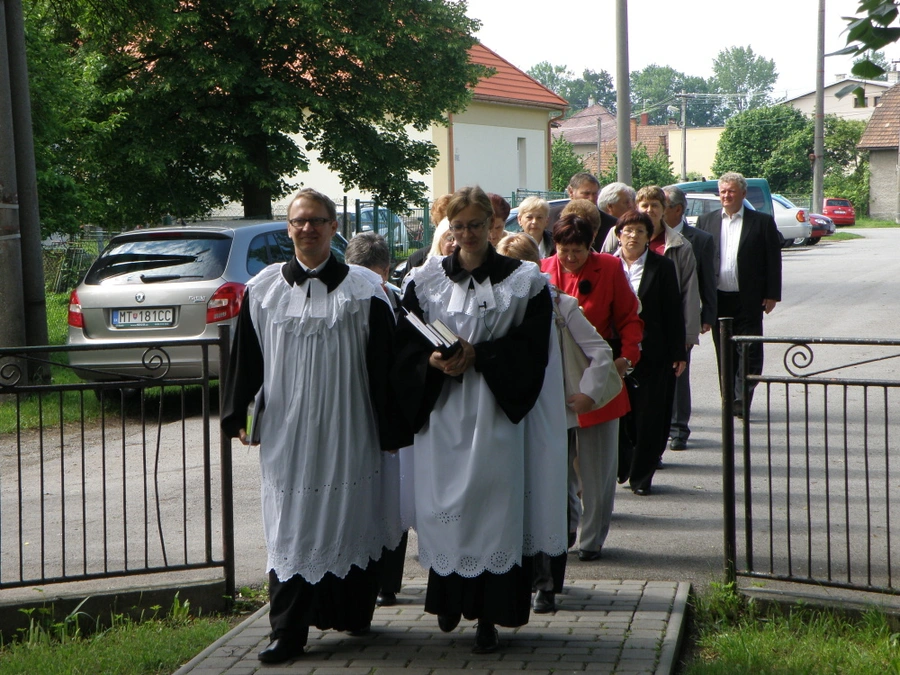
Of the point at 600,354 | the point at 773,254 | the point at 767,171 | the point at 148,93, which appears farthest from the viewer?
the point at 767,171

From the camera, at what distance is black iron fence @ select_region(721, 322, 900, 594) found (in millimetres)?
5078

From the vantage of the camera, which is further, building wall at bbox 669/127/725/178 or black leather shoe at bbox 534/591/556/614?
building wall at bbox 669/127/725/178

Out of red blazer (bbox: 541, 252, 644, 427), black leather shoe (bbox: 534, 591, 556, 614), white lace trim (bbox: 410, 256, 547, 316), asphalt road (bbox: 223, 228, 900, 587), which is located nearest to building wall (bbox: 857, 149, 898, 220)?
asphalt road (bbox: 223, 228, 900, 587)

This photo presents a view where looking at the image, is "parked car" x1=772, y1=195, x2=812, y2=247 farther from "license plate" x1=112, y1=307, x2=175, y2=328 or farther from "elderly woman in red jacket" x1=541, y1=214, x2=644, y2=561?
"elderly woman in red jacket" x1=541, y1=214, x2=644, y2=561

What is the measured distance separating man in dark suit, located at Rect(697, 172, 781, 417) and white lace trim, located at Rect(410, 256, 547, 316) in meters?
4.93

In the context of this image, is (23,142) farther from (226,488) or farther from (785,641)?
(785,641)

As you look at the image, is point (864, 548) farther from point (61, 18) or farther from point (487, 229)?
point (61, 18)

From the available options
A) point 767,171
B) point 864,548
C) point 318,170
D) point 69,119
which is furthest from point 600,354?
point 767,171

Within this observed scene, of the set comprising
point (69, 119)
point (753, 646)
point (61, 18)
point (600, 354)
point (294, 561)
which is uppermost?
point (61, 18)

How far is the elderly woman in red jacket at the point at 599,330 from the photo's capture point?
577 centimetres

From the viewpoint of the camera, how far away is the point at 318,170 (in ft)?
133

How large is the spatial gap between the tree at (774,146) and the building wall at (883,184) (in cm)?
532

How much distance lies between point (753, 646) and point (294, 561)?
74.4 inches

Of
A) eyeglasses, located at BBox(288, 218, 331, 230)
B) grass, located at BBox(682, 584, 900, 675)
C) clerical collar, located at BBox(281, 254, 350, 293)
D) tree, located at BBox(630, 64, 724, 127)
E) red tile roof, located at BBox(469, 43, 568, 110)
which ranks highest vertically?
tree, located at BBox(630, 64, 724, 127)
